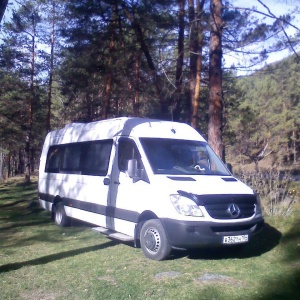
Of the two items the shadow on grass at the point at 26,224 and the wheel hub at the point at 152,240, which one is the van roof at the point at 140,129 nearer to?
the wheel hub at the point at 152,240

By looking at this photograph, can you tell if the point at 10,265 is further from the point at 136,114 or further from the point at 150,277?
the point at 136,114

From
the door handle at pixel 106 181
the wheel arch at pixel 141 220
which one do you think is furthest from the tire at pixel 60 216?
the wheel arch at pixel 141 220

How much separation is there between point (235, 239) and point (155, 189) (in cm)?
157

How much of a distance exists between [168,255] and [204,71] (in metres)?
15.5

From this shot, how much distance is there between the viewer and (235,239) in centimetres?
853

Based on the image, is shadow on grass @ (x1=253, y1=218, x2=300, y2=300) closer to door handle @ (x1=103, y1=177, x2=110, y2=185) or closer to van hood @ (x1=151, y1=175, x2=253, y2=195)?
van hood @ (x1=151, y1=175, x2=253, y2=195)

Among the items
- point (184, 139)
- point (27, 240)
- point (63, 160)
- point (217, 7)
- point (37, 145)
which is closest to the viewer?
point (184, 139)

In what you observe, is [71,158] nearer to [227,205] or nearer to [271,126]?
[227,205]

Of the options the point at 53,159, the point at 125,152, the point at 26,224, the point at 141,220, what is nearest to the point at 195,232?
the point at 141,220

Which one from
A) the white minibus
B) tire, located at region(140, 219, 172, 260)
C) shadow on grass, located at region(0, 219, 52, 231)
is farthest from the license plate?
shadow on grass, located at region(0, 219, 52, 231)

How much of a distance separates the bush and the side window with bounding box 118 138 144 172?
3914 mm

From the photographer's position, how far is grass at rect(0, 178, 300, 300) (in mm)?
7023

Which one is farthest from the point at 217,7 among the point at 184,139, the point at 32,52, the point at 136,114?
the point at 32,52

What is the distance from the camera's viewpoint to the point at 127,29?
→ 2295 cm
